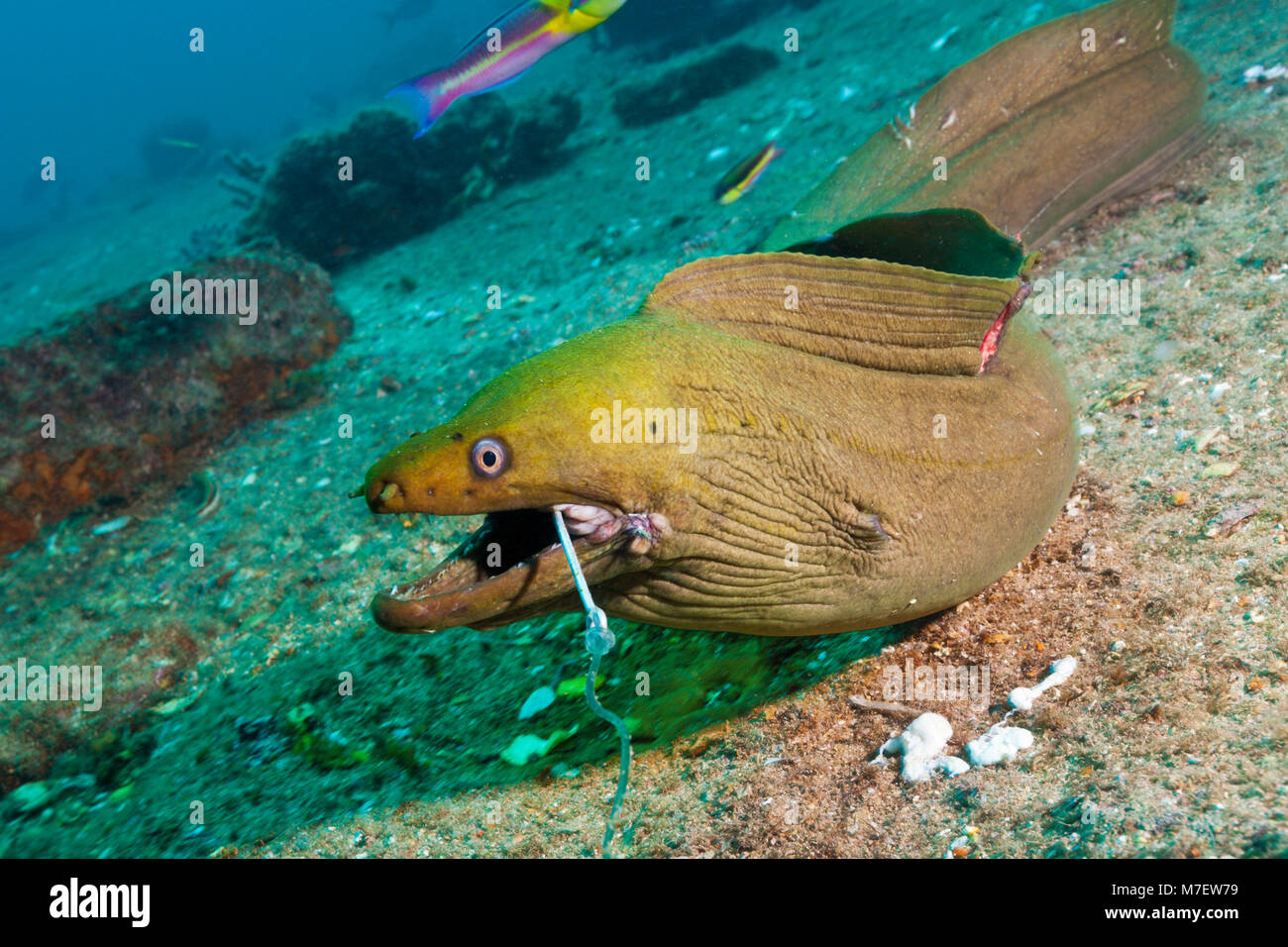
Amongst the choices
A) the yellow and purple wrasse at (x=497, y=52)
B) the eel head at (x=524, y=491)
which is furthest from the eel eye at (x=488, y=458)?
the yellow and purple wrasse at (x=497, y=52)

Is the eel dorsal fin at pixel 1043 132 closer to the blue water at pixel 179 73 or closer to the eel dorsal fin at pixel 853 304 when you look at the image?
the eel dorsal fin at pixel 853 304

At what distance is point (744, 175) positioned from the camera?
23.4ft

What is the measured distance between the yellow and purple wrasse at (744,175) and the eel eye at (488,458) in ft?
20.0

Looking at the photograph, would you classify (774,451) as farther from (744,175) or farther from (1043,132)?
(744,175)

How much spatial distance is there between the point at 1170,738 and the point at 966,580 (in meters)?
0.73

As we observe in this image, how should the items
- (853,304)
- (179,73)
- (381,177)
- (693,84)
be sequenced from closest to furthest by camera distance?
(853,304), (381,177), (693,84), (179,73)

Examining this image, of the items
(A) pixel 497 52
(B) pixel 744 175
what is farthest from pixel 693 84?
(A) pixel 497 52

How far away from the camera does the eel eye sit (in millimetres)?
1735

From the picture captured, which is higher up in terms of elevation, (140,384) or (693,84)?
(693,84)

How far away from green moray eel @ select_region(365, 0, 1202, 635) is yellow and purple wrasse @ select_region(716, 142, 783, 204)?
455 centimetres

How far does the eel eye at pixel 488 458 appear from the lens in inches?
68.3

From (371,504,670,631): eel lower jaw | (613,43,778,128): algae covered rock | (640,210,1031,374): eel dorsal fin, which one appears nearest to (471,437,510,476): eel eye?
(371,504,670,631): eel lower jaw

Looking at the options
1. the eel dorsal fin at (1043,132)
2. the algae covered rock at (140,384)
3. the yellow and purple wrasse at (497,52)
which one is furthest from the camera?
the algae covered rock at (140,384)

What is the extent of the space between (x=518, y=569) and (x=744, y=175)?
20.7ft
